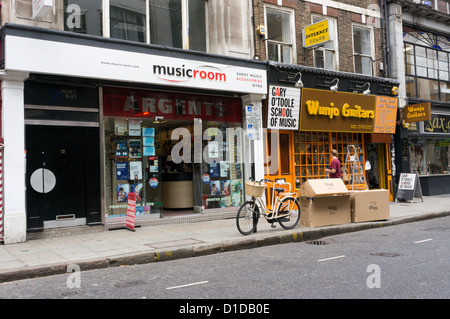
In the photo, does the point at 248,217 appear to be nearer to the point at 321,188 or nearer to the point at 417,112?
the point at 321,188

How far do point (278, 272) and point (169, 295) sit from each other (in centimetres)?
188

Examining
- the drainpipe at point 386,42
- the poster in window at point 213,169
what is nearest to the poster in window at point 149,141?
the poster in window at point 213,169

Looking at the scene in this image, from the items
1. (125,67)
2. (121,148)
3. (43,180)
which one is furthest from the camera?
(121,148)

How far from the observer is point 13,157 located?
8.73m

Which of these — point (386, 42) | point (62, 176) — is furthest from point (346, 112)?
point (62, 176)

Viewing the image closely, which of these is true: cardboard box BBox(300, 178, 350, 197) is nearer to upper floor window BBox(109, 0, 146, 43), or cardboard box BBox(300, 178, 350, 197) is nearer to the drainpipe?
upper floor window BBox(109, 0, 146, 43)

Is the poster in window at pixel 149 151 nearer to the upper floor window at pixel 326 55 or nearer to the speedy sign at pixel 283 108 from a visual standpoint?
the speedy sign at pixel 283 108

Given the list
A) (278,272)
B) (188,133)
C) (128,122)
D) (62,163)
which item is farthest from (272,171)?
(278,272)

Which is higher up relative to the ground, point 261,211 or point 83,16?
point 83,16

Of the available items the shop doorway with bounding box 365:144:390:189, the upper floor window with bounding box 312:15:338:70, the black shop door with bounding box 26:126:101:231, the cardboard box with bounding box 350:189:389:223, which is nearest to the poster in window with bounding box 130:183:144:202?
the black shop door with bounding box 26:126:101:231

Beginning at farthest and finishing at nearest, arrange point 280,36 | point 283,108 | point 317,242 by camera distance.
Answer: point 280,36, point 283,108, point 317,242

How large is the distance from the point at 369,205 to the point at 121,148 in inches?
267

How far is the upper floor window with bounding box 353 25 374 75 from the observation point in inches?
635

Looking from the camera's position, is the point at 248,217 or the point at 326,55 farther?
the point at 326,55
